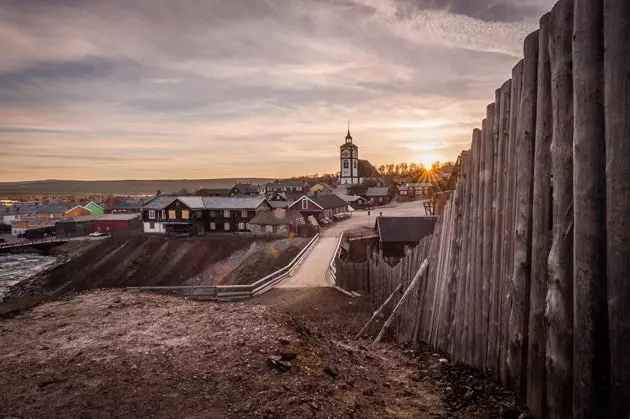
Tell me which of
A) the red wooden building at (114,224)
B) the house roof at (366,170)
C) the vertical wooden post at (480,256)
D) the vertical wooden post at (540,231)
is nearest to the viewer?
the vertical wooden post at (540,231)

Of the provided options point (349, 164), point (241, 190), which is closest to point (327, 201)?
point (241, 190)

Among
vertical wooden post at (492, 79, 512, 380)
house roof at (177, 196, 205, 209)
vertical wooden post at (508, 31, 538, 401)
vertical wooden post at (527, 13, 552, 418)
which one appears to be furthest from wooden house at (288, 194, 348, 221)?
vertical wooden post at (527, 13, 552, 418)

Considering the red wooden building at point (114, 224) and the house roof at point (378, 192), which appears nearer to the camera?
the red wooden building at point (114, 224)

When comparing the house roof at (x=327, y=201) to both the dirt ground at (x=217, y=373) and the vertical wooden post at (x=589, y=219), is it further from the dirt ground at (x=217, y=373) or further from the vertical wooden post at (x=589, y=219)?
the vertical wooden post at (x=589, y=219)

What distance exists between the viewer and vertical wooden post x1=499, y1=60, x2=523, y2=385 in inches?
167

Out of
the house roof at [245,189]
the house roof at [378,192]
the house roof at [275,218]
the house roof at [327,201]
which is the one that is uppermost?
the house roof at [245,189]

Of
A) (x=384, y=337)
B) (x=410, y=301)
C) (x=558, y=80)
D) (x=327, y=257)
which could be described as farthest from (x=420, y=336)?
(x=327, y=257)

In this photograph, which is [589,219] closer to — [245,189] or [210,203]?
[210,203]

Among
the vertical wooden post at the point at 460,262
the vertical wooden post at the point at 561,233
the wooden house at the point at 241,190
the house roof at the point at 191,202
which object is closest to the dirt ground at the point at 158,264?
the house roof at the point at 191,202

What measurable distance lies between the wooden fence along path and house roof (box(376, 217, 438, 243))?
26534 millimetres

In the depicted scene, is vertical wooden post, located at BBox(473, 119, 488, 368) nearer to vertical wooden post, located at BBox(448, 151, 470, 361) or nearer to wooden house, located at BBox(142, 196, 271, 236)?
vertical wooden post, located at BBox(448, 151, 470, 361)

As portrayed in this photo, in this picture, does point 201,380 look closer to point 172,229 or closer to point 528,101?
point 528,101

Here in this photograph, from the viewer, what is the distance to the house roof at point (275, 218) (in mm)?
48125

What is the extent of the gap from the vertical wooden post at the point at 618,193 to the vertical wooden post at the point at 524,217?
3.57 feet
